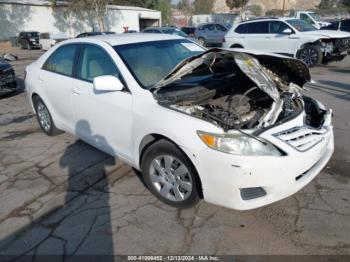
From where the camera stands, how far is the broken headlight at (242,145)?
8.65 ft

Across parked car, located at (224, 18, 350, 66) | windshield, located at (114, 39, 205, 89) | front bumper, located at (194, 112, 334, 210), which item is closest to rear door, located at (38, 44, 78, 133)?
windshield, located at (114, 39, 205, 89)

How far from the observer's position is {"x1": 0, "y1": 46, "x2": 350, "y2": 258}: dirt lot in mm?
2779

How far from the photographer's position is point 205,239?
2838 mm

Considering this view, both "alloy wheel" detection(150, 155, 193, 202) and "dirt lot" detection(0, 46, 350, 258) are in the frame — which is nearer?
"dirt lot" detection(0, 46, 350, 258)

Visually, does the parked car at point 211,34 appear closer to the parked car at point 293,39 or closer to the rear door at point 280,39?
the parked car at point 293,39

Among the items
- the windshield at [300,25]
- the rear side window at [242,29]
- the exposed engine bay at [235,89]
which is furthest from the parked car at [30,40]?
the exposed engine bay at [235,89]

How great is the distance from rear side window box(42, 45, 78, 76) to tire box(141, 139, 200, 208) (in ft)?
6.24

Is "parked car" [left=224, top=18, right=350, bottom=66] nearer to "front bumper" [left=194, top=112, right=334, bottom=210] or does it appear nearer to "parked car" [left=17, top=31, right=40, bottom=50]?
"front bumper" [left=194, top=112, right=334, bottom=210]

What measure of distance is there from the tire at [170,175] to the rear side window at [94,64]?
106 centimetres

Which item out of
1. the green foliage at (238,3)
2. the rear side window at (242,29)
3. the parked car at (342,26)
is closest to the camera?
the rear side window at (242,29)

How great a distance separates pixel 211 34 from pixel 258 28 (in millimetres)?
11425

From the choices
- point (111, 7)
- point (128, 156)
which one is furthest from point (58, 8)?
point (128, 156)

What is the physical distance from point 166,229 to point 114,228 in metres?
0.50

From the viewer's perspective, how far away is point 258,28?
491 inches
